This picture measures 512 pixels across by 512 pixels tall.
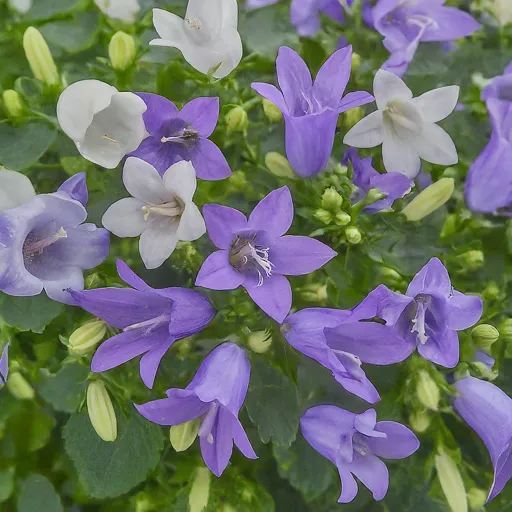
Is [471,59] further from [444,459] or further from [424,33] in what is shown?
[444,459]

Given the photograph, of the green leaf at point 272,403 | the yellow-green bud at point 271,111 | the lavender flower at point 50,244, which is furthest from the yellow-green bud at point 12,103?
the green leaf at point 272,403

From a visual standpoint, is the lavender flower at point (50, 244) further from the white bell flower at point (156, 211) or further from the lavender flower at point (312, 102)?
the lavender flower at point (312, 102)

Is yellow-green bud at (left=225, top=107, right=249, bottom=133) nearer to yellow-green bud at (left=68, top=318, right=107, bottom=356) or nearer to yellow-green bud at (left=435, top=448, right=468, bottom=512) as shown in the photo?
yellow-green bud at (left=68, top=318, right=107, bottom=356)

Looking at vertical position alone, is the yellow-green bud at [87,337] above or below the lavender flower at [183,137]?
below

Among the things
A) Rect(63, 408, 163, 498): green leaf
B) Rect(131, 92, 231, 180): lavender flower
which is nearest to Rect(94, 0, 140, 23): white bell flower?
Rect(131, 92, 231, 180): lavender flower

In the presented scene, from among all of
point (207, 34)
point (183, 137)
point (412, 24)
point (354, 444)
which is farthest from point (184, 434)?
point (412, 24)

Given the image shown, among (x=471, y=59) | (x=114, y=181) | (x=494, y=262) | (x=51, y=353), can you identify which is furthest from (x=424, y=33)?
(x=51, y=353)
